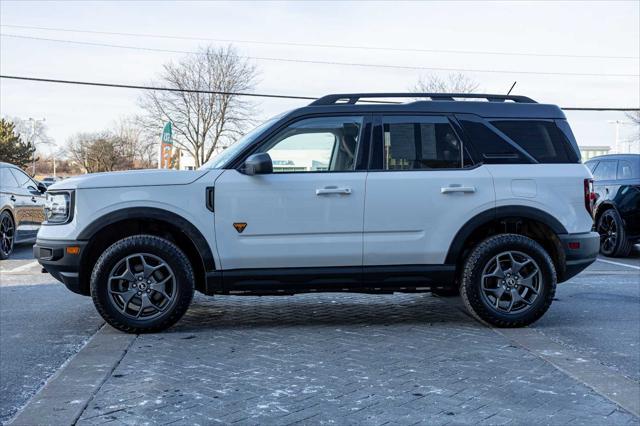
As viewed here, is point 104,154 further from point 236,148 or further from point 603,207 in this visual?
point 236,148

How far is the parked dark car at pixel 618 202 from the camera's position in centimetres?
1153

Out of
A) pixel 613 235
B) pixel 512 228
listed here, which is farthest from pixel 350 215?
pixel 613 235

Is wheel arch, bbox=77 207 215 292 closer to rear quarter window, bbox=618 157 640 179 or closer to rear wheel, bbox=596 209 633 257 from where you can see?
rear wheel, bbox=596 209 633 257

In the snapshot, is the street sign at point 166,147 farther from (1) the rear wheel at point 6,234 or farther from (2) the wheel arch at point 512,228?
(2) the wheel arch at point 512,228

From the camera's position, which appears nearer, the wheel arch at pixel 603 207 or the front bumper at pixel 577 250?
the front bumper at pixel 577 250

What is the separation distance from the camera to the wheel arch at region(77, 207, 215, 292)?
→ 5629mm

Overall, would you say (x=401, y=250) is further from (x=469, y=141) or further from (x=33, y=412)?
(x=33, y=412)

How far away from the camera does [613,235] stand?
12039mm

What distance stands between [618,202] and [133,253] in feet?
29.0

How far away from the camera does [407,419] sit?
368cm

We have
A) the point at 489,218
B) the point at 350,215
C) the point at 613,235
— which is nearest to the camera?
the point at 350,215

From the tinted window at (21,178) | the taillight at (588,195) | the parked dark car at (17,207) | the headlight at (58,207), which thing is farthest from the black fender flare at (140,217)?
the tinted window at (21,178)

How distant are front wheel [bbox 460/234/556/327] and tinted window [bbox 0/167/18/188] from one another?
8.78 m

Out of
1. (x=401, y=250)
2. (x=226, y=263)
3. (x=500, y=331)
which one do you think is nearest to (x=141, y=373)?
(x=226, y=263)
